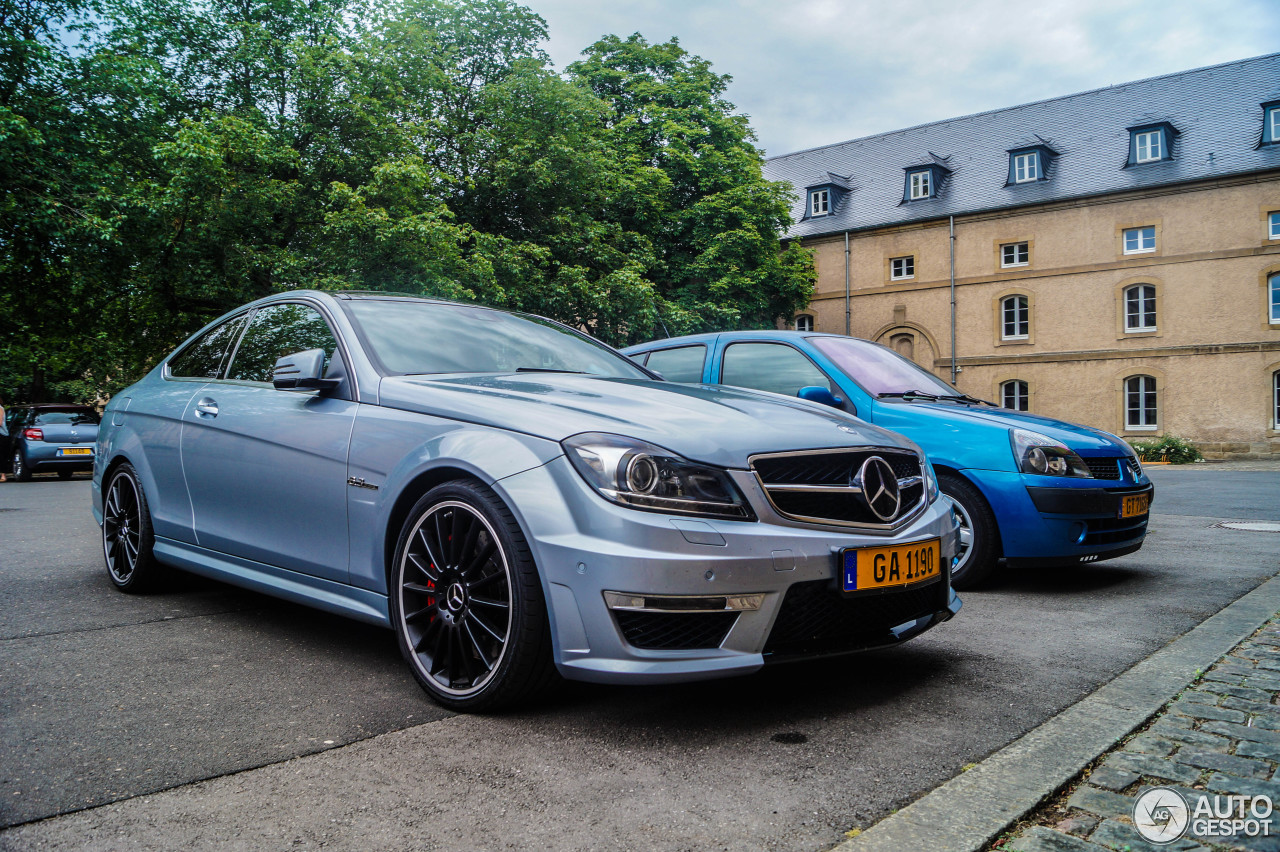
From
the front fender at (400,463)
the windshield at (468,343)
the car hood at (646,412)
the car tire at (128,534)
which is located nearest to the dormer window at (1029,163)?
the windshield at (468,343)

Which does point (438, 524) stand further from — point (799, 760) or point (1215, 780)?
point (1215, 780)

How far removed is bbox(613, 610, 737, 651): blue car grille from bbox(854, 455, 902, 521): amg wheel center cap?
0.70 metres

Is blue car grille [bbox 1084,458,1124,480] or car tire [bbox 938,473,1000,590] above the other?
blue car grille [bbox 1084,458,1124,480]

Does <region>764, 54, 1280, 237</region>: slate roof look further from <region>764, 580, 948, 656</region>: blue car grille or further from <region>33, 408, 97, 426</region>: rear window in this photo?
<region>764, 580, 948, 656</region>: blue car grille

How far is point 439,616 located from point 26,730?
4.17ft

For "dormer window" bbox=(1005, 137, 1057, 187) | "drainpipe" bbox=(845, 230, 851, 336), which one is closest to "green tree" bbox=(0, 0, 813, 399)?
"drainpipe" bbox=(845, 230, 851, 336)

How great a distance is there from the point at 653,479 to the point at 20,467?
22.1 metres

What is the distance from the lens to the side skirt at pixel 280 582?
11.2ft

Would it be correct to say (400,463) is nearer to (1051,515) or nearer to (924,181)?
(1051,515)

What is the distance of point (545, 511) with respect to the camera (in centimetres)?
280

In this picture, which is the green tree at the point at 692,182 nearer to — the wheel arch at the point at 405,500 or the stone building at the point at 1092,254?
the stone building at the point at 1092,254

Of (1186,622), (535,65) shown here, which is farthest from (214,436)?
(535,65)

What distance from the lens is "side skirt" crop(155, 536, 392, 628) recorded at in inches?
135
